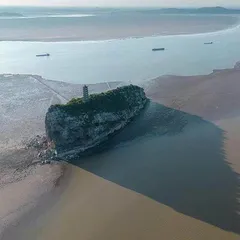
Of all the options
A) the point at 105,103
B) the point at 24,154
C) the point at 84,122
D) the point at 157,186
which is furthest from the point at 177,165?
the point at 24,154

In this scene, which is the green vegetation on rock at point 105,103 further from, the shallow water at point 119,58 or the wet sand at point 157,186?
the shallow water at point 119,58

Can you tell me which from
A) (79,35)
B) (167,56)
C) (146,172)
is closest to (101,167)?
(146,172)

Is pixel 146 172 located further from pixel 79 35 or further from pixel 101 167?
pixel 79 35

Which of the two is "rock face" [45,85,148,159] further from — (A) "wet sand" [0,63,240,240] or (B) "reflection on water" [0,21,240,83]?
(B) "reflection on water" [0,21,240,83]

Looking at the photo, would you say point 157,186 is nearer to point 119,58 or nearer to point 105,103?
point 105,103

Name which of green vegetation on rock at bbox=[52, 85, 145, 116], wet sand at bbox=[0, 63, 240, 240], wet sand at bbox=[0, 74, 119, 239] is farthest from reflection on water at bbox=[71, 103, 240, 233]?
wet sand at bbox=[0, 74, 119, 239]

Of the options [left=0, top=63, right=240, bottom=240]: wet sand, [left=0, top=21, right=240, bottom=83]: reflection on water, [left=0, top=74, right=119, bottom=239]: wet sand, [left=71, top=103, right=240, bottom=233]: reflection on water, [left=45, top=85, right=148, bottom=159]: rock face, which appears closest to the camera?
[left=0, top=63, right=240, bottom=240]: wet sand
